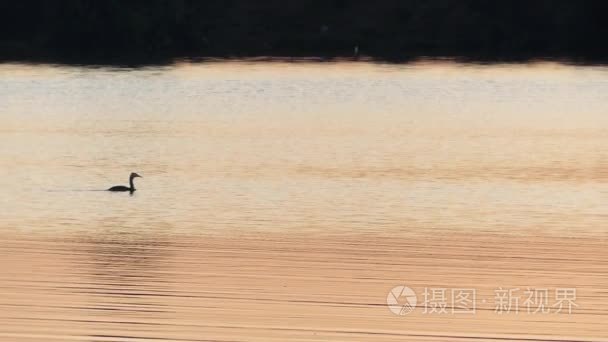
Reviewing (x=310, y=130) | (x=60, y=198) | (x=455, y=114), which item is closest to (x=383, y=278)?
(x=60, y=198)

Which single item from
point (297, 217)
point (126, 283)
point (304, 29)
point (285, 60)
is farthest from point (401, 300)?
point (304, 29)

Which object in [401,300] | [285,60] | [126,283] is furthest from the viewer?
[285,60]

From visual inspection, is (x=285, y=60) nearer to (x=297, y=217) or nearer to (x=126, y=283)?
(x=297, y=217)

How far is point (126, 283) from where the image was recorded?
16672 millimetres

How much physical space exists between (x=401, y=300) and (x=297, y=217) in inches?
226

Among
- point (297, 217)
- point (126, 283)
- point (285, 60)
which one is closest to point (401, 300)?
point (126, 283)

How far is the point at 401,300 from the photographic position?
15898mm

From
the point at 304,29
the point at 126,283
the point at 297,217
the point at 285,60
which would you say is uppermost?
the point at 126,283

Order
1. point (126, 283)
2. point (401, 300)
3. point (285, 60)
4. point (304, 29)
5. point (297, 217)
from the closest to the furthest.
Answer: point (401, 300) < point (126, 283) < point (297, 217) < point (285, 60) < point (304, 29)

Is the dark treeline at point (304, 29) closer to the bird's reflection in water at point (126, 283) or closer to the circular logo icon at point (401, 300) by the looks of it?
the bird's reflection in water at point (126, 283)

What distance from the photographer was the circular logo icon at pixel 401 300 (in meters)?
15.5

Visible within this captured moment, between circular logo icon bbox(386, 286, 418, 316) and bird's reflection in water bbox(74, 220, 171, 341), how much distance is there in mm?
2269

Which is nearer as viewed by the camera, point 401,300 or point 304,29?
point 401,300

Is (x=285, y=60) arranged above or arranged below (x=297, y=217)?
below
